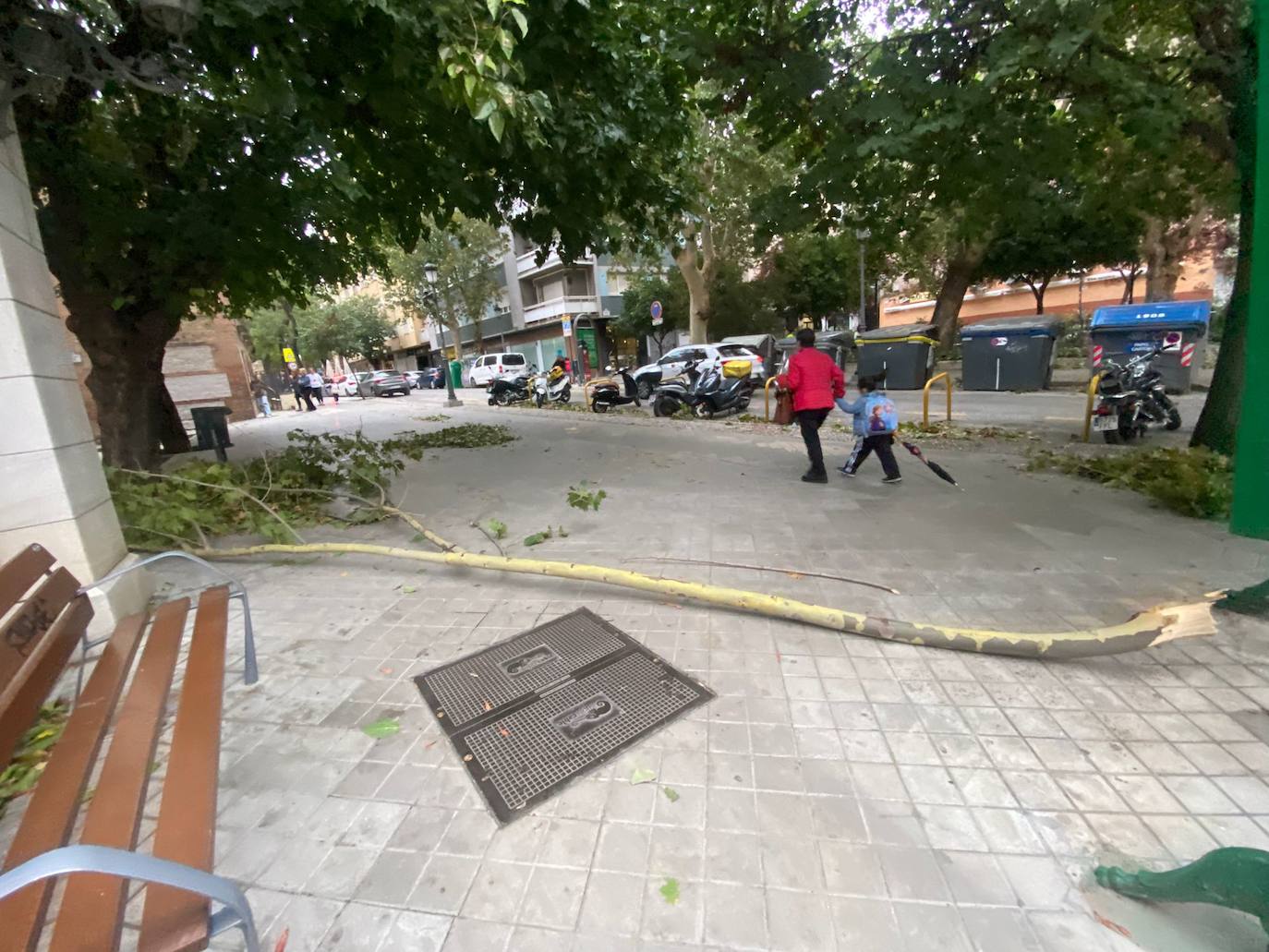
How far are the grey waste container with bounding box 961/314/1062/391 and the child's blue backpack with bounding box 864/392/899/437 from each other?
10.7 metres

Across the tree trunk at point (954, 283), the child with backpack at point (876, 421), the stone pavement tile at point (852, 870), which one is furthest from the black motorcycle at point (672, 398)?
the stone pavement tile at point (852, 870)

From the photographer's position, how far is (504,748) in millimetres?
2410

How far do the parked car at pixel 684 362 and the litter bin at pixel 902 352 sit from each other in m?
3.25

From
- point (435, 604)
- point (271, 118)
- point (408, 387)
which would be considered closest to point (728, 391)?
point (271, 118)

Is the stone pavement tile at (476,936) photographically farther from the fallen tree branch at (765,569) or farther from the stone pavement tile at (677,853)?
the fallen tree branch at (765,569)

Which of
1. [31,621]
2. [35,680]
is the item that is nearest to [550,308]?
[31,621]

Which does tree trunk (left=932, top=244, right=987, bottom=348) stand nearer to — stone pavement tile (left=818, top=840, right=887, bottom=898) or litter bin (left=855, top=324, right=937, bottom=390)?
litter bin (left=855, top=324, right=937, bottom=390)

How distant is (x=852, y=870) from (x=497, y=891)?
111 centimetres

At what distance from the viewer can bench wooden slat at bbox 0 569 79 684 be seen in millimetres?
1878

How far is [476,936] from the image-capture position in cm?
164

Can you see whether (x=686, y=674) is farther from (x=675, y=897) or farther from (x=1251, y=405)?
(x=1251, y=405)

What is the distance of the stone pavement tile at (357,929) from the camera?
1621mm

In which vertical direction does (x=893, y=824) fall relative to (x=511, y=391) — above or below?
below

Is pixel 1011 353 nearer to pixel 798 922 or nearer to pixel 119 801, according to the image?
pixel 798 922
